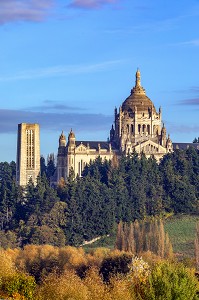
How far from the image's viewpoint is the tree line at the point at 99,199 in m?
118

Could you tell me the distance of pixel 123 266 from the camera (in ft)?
268

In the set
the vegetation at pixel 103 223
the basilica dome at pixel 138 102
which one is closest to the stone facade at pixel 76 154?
the vegetation at pixel 103 223

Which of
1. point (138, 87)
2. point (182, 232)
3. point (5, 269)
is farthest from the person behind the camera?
point (138, 87)

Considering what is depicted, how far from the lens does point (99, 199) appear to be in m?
126

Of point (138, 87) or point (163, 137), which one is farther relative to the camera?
point (138, 87)

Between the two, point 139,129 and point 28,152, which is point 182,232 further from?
point 139,129

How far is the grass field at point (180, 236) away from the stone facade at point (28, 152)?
26028 millimetres

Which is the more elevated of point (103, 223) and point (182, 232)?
point (103, 223)

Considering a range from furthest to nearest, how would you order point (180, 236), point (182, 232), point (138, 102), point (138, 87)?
point (138, 87)
point (138, 102)
point (182, 232)
point (180, 236)

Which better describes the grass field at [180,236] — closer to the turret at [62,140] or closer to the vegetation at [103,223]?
the vegetation at [103,223]

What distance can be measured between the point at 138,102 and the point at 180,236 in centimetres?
5050

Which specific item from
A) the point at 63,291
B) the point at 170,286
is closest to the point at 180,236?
the point at 170,286

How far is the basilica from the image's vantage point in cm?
15188

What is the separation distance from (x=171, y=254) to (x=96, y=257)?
8.54 metres
